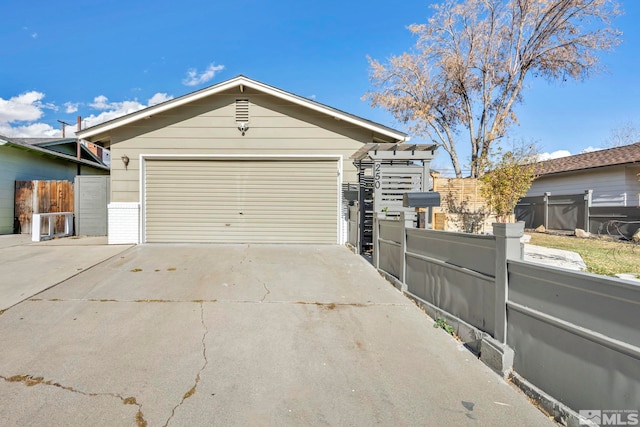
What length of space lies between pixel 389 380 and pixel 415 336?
0.92m

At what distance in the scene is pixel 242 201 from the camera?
880 cm

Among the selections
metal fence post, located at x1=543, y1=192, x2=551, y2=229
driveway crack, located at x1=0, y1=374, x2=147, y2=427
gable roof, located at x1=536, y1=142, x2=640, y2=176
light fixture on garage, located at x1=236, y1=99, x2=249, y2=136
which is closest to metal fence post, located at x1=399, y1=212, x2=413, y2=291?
driveway crack, located at x1=0, y1=374, x2=147, y2=427

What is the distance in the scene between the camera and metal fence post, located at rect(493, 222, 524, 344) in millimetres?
2611

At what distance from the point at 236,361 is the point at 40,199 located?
12505 mm

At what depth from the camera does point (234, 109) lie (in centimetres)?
869

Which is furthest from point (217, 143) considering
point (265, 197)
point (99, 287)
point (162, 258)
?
point (99, 287)

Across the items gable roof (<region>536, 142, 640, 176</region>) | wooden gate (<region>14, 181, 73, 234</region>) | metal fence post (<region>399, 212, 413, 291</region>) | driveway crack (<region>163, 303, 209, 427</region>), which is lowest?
driveway crack (<region>163, 303, 209, 427</region>)

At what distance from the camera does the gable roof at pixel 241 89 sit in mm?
8203

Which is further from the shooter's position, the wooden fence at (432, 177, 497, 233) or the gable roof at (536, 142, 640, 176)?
the gable roof at (536, 142, 640, 176)

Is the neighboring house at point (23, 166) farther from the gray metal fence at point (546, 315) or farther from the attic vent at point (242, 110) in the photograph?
the gray metal fence at point (546, 315)

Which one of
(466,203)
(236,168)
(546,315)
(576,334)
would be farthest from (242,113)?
(466,203)

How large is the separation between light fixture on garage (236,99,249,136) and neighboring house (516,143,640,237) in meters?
13.1

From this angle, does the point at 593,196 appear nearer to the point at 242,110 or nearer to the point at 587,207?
the point at 587,207

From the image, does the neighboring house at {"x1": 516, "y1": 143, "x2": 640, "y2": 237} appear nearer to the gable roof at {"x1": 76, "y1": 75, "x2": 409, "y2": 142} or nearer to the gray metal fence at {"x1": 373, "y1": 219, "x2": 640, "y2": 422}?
the gable roof at {"x1": 76, "y1": 75, "x2": 409, "y2": 142}
